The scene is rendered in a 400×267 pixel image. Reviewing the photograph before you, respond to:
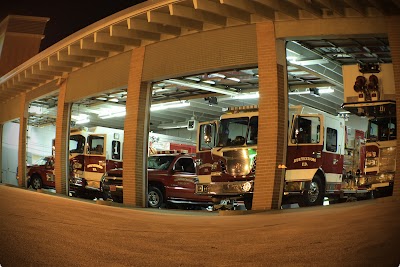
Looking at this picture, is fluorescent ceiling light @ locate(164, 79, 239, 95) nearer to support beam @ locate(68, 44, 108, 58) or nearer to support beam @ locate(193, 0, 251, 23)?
support beam @ locate(68, 44, 108, 58)

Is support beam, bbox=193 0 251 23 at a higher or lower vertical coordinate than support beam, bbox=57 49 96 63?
higher

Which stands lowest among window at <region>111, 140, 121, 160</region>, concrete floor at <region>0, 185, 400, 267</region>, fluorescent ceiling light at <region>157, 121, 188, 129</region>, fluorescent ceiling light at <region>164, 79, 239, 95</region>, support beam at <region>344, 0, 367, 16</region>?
concrete floor at <region>0, 185, 400, 267</region>

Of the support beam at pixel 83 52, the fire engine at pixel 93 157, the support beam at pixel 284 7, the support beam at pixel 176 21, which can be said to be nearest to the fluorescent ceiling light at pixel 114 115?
the fire engine at pixel 93 157

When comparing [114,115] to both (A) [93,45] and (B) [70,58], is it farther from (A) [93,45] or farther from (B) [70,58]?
(A) [93,45]

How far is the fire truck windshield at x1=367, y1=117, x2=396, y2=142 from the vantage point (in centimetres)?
849

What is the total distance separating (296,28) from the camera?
9.96 meters

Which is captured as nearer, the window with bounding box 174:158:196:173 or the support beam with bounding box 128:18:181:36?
the support beam with bounding box 128:18:181:36

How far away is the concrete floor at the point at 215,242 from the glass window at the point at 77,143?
1209cm

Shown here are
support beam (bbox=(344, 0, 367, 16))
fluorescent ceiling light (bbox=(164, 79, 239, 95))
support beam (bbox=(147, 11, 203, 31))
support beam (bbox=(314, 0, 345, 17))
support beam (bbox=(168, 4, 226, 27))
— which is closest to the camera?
support beam (bbox=(344, 0, 367, 16))

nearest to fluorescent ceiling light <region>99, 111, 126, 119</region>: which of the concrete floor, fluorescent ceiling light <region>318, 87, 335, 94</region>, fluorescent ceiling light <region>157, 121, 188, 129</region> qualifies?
fluorescent ceiling light <region>157, 121, 188, 129</region>

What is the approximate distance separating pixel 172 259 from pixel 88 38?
1007cm

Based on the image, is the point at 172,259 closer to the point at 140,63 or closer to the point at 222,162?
the point at 222,162

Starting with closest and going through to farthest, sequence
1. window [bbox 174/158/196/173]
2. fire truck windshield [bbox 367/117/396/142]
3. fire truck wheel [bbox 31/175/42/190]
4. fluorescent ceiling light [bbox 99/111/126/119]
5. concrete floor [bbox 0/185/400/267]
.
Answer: concrete floor [bbox 0/185/400/267]
fire truck windshield [bbox 367/117/396/142]
window [bbox 174/158/196/173]
fire truck wheel [bbox 31/175/42/190]
fluorescent ceiling light [bbox 99/111/126/119]

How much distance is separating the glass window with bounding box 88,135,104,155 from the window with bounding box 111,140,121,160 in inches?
14.8
